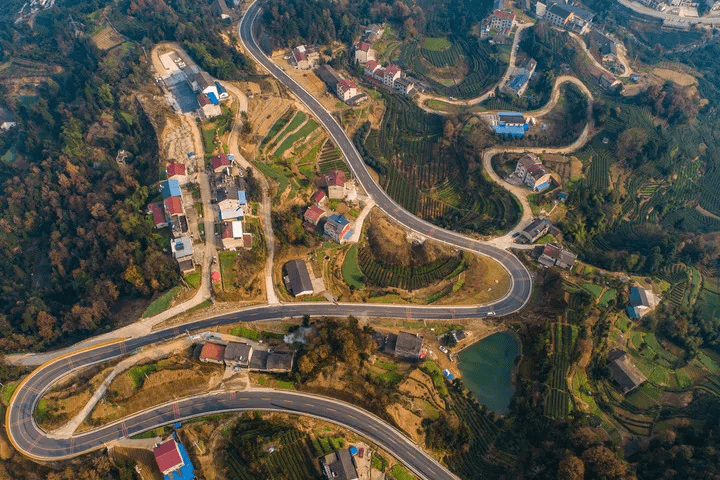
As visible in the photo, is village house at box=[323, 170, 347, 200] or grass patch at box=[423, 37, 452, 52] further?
grass patch at box=[423, 37, 452, 52]

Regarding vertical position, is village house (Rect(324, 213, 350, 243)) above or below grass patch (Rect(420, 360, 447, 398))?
above

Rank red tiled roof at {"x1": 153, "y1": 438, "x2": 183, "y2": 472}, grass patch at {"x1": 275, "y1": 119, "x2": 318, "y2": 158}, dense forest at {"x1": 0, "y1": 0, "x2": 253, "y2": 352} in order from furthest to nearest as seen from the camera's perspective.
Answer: grass patch at {"x1": 275, "y1": 119, "x2": 318, "y2": 158}, dense forest at {"x1": 0, "y1": 0, "x2": 253, "y2": 352}, red tiled roof at {"x1": 153, "y1": 438, "x2": 183, "y2": 472}

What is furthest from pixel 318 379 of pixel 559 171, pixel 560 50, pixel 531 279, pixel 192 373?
pixel 560 50

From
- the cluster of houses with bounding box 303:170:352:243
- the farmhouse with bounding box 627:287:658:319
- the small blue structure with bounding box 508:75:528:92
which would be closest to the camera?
the farmhouse with bounding box 627:287:658:319

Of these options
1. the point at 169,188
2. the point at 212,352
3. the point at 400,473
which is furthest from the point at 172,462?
the point at 169,188

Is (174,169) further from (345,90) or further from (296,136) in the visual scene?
(345,90)

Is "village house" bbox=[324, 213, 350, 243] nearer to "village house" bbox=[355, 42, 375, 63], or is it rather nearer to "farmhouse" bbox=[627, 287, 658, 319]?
"farmhouse" bbox=[627, 287, 658, 319]

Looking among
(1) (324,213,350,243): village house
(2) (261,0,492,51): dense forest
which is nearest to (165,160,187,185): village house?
(1) (324,213,350,243): village house

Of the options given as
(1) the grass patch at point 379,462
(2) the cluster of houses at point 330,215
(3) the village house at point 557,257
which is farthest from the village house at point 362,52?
(1) the grass patch at point 379,462
